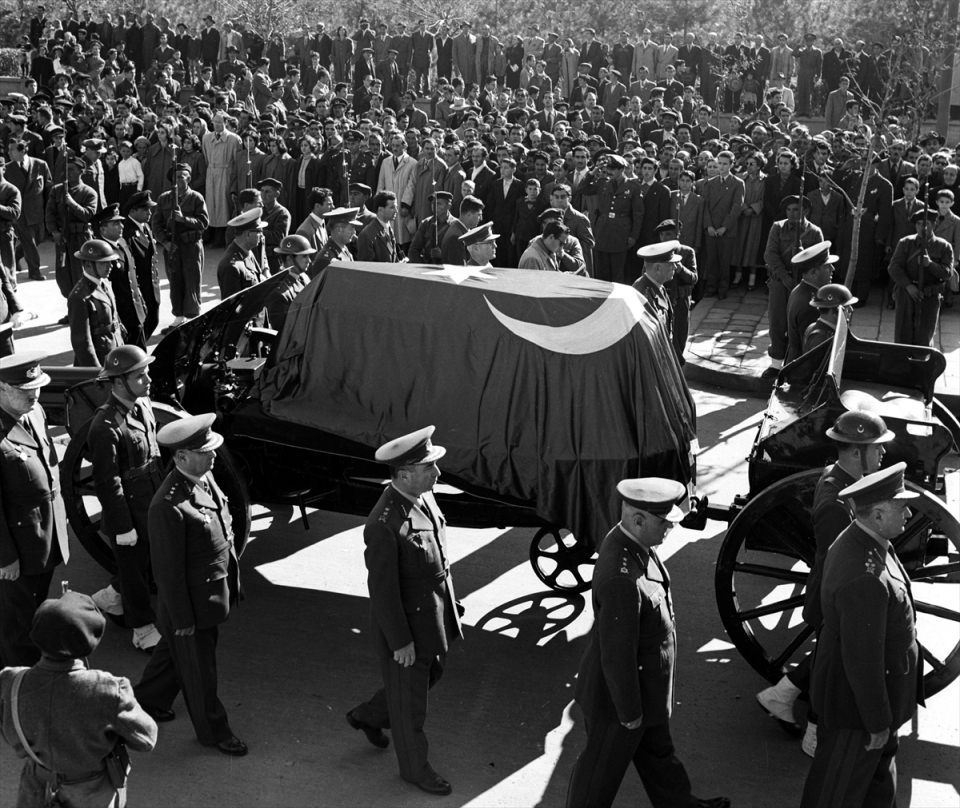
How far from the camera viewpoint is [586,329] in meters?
6.48

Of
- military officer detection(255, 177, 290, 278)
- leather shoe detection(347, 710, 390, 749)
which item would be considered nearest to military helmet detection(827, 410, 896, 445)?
leather shoe detection(347, 710, 390, 749)

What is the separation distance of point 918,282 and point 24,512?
903 centimetres

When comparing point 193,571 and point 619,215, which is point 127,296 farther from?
point 619,215

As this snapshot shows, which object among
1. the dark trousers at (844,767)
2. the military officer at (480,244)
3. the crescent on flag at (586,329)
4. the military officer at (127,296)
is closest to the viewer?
the dark trousers at (844,767)

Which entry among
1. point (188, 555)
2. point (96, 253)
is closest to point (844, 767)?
point (188, 555)

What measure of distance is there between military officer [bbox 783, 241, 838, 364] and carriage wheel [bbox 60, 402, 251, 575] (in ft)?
14.5

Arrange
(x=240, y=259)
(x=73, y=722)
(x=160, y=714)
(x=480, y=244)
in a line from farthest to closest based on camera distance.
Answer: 1. (x=240, y=259)
2. (x=480, y=244)
3. (x=160, y=714)
4. (x=73, y=722)

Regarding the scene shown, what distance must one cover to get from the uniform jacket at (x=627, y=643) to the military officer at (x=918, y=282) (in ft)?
26.4

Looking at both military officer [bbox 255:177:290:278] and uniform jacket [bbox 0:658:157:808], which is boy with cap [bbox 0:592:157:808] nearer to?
uniform jacket [bbox 0:658:157:808]

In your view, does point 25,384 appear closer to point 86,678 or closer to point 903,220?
point 86,678

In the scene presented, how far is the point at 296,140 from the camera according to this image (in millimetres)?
19094

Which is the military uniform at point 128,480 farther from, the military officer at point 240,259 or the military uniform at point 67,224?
the military uniform at point 67,224

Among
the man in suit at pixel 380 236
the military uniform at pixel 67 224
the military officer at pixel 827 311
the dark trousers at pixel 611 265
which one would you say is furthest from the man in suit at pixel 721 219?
the military uniform at pixel 67 224

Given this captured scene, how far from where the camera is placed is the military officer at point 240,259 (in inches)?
411
